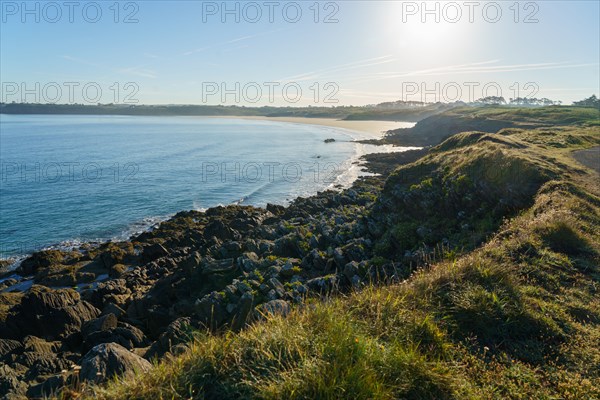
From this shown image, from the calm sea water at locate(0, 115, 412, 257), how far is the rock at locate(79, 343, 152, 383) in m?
22.0

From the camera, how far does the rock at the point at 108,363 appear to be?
5.93 meters

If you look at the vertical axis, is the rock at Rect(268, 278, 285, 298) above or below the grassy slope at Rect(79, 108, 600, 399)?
below

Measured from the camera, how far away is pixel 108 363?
6.13 metres

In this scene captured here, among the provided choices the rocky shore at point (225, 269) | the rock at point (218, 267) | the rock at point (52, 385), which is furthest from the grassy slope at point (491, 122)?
the rock at point (52, 385)

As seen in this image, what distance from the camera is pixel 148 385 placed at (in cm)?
454

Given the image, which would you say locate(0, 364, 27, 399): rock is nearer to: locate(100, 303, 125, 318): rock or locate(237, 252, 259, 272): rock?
locate(100, 303, 125, 318): rock

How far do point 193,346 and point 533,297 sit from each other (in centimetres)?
597

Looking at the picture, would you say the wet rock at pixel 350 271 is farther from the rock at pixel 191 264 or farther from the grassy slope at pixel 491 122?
the grassy slope at pixel 491 122

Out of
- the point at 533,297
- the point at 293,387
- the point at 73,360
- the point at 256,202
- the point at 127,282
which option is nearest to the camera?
the point at 293,387

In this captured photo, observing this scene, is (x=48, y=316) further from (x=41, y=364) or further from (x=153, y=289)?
(x=153, y=289)

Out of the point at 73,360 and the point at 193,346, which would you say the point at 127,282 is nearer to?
the point at 73,360

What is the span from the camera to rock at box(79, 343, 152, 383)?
19.5 feet

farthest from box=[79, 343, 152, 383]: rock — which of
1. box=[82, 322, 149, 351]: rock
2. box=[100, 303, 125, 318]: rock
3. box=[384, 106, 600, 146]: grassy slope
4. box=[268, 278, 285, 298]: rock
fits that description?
box=[384, 106, 600, 146]: grassy slope

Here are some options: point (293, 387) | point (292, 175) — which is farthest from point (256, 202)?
point (293, 387)
